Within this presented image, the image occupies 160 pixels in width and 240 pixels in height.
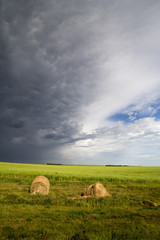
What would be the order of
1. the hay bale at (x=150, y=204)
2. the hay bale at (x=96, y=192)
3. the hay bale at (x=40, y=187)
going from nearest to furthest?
the hay bale at (x=150, y=204), the hay bale at (x=96, y=192), the hay bale at (x=40, y=187)

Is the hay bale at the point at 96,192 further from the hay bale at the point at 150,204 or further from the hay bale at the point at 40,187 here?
the hay bale at the point at 40,187

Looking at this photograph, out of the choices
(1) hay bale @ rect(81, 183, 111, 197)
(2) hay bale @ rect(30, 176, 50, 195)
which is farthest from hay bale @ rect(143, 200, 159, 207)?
(2) hay bale @ rect(30, 176, 50, 195)

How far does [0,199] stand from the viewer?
1739 centimetres

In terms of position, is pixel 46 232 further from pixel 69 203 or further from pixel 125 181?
pixel 125 181

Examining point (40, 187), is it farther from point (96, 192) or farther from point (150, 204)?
point (150, 204)

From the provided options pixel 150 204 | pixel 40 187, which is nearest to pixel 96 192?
pixel 150 204

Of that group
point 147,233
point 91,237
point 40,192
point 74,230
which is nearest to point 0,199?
point 40,192

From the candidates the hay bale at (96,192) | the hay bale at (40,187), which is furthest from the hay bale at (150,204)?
the hay bale at (40,187)

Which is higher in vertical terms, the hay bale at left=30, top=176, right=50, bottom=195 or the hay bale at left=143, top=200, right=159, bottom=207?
the hay bale at left=30, top=176, right=50, bottom=195

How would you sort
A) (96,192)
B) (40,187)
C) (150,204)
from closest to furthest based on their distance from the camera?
(150,204) → (96,192) → (40,187)

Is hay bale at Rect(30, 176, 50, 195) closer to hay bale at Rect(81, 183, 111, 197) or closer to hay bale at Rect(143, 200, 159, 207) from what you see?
hay bale at Rect(81, 183, 111, 197)

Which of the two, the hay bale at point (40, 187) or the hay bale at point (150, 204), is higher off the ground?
the hay bale at point (40, 187)

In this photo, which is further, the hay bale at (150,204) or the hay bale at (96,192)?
the hay bale at (96,192)

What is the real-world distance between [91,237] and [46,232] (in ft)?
9.23
